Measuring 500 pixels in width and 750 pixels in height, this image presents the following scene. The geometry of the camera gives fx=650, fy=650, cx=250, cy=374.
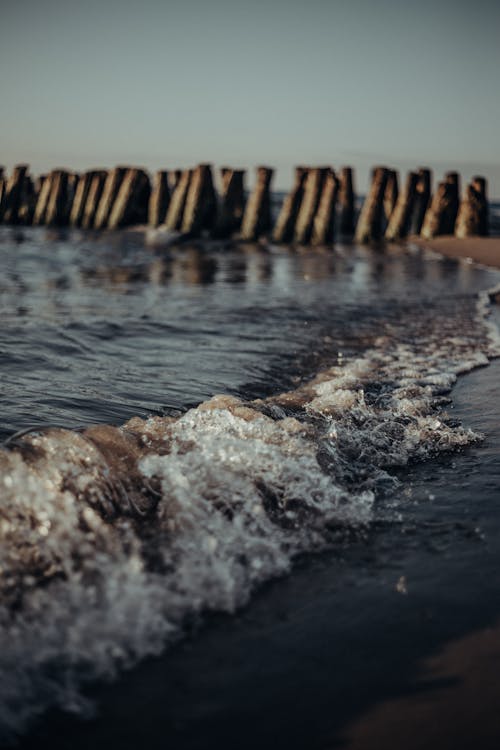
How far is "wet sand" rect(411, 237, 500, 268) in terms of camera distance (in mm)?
14625

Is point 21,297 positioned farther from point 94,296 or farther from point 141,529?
point 141,529

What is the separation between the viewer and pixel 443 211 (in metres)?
18.2

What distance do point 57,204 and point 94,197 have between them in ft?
7.36

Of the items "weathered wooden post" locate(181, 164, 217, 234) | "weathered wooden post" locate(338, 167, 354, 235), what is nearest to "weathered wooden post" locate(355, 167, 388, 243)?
"weathered wooden post" locate(338, 167, 354, 235)

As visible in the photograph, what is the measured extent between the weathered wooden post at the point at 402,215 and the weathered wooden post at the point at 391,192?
26cm

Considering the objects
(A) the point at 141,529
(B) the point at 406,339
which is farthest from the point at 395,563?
(B) the point at 406,339

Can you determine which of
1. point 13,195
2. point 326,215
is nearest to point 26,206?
point 13,195

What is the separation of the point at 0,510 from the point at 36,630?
511 millimetres

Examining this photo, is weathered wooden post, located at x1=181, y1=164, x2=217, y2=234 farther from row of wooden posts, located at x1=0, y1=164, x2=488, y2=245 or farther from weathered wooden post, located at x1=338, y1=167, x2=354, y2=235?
weathered wooden post, located at x1=338, y1=167, x2=354, y2=235

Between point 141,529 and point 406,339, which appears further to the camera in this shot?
point 406,339

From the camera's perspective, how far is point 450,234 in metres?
18.4

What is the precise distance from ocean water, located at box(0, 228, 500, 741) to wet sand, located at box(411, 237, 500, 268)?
7.59 m

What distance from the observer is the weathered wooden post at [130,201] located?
2183 centimetres

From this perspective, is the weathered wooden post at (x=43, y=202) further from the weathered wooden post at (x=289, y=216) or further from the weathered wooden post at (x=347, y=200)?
the weathered wooden post at (x=347, y=200)
